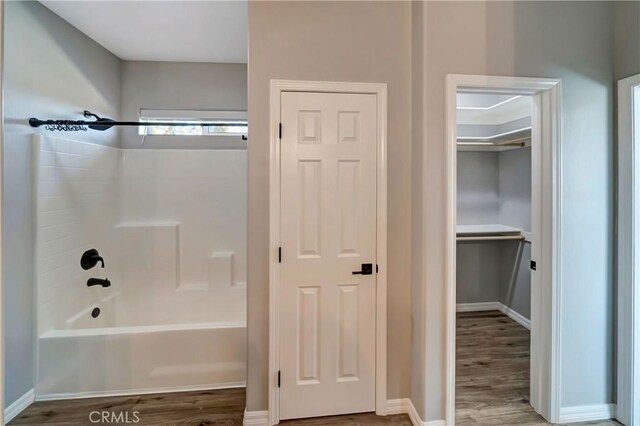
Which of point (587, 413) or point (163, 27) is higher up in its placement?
point (163, 27)

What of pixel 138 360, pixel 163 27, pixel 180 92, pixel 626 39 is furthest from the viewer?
pixel 180 92

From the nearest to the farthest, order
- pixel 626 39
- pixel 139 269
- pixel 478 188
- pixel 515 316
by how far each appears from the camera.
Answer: pixel 626 39 → pixel 139 269 → pixel 515 316 → pixel 478 188

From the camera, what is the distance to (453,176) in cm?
195

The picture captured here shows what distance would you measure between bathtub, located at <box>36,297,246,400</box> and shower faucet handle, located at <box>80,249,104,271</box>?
1.77 ft

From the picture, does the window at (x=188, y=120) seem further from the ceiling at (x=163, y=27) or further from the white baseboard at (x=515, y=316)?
the white baseboard at (x=515, y=316)

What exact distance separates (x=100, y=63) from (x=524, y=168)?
4373 millimetres

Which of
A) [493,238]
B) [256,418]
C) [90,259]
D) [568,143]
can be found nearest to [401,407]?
[256,418]

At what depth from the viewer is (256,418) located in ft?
6.60

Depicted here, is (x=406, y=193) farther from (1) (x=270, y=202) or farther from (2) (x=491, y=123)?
(2) (x=491, y=123)

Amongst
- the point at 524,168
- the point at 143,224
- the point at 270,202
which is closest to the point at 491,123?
the point at 524,168

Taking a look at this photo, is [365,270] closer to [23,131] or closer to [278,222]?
[278,222]

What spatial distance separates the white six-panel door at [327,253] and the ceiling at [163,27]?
1.07 m

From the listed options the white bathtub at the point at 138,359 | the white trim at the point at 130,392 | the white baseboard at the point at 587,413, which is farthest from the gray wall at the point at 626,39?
the white trim at the point at 130,392

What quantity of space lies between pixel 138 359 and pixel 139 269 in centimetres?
101
